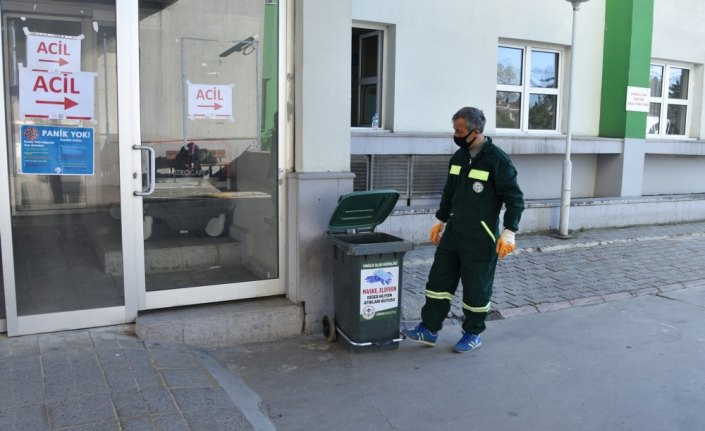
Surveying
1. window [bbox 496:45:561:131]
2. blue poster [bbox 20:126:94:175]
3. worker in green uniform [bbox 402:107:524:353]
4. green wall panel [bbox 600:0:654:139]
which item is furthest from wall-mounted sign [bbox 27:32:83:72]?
green wall panel [bbox 600:0:654:139]

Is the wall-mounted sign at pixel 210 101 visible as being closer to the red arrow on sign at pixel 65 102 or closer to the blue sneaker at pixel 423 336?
the red arrow on sign at pixel 65 102

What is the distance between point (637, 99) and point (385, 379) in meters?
8.27

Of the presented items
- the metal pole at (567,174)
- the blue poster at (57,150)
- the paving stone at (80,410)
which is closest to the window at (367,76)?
the metal pole at (567,174)

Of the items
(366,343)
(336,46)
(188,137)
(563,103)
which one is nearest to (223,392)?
(366,343)

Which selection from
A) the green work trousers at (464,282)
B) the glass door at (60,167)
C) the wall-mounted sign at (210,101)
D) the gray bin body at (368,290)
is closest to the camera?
the glass door at (60,167)

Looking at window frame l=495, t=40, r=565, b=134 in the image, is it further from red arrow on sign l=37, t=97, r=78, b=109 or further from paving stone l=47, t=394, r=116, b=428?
paving stone l=47, t=394, r=116, b=428

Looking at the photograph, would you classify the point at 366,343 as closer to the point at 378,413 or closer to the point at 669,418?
the point at 378,413

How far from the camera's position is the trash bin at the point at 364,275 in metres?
4.90

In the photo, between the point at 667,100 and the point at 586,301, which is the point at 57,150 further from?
the point at 667,100

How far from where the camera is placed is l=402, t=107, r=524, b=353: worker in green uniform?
4.87 m

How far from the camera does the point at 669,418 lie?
405 centimetres

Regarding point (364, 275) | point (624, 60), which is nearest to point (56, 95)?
point (364, 275)

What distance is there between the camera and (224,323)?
5.02 metres

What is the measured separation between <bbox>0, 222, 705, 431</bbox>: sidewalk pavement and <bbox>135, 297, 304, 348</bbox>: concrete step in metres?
0.10
